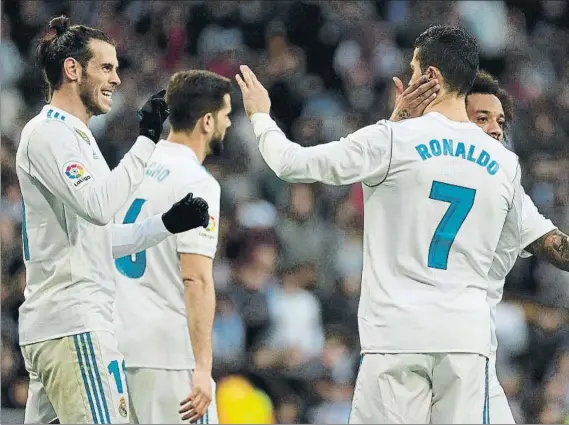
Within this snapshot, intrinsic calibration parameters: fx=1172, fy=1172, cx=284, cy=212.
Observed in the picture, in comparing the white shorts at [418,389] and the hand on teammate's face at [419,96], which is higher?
the hand on teammate's face at [419,96]

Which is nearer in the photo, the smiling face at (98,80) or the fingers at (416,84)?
the fingers at (416,84)

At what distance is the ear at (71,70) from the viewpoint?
5125 millimetres

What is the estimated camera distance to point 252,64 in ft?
42.3

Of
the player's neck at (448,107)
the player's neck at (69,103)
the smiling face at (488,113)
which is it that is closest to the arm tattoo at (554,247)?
the smiling face at (488,113)

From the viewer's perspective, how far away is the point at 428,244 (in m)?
4.59

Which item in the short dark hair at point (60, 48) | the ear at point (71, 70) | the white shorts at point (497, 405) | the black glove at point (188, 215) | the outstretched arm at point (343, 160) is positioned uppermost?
the short dark hair at point (60, 48)

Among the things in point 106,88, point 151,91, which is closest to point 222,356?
point 151,91

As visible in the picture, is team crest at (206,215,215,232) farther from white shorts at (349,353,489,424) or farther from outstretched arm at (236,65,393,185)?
white shorts at (349,353,489,424)

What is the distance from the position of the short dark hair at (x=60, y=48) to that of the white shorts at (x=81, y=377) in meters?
1.16

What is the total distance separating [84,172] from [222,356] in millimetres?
5264

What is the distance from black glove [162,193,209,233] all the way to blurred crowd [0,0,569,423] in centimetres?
436

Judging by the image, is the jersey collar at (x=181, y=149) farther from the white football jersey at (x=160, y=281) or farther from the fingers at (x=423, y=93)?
the fingers at (x=423, y=93)

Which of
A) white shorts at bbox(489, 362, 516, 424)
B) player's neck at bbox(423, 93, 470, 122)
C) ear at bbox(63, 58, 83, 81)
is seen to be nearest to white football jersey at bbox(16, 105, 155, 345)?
ear at bbox(63, 58, 83, 81)

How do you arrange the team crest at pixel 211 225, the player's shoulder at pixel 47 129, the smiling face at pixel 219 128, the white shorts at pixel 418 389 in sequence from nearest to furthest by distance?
the white shorts at pixel 418 389 < the player's shoulder at pixel 47 129 < the team crest at pixel 211 225 < the smiling face at pixel 219 128
